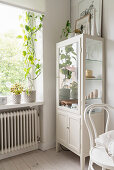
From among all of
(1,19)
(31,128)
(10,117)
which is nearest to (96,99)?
(31,128)

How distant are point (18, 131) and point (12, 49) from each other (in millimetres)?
1304

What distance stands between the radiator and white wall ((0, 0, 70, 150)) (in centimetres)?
17

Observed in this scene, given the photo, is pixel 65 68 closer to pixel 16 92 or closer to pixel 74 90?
pixel 74 90

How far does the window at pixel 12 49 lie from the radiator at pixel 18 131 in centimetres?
38

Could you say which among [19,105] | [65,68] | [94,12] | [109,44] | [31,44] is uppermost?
[94,12]

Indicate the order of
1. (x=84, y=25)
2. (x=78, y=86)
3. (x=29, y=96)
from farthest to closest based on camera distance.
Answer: (x=29, y=96), (x=84, y=25), (x=78, y=86)

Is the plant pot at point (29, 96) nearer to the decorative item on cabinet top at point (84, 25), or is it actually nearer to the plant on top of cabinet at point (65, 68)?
the plant on top of cabinet at point (65, 68)

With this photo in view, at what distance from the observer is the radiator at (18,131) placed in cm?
228

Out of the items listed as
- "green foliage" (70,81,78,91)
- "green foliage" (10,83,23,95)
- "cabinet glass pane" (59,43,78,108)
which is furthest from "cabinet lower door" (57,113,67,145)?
"green foliage" (10,83,23,95)

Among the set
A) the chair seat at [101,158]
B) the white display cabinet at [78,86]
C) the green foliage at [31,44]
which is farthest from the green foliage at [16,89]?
the chair seat at [101,158]

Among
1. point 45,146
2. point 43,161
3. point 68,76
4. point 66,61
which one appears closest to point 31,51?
point 66,61

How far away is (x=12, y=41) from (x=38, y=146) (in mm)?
1814

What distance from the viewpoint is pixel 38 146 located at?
2.69 meters

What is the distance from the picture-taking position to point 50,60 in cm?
262
